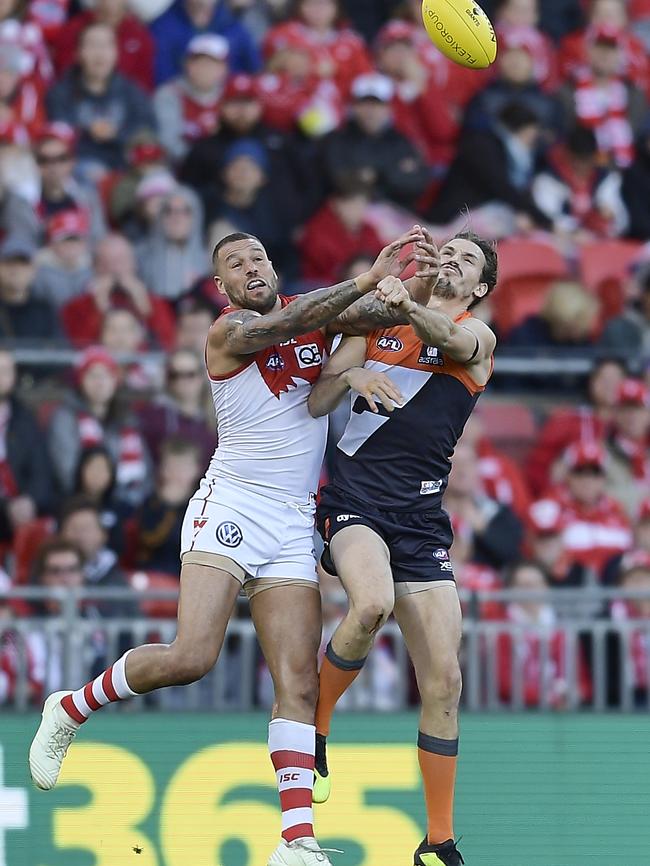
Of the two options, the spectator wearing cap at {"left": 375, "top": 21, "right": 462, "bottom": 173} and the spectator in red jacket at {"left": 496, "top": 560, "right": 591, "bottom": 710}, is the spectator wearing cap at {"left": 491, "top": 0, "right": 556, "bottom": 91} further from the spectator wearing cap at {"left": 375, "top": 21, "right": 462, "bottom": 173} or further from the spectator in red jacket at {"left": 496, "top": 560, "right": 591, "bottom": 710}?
the spectator in red jacket at {"left": 496, "top": 560, "right": 591, "bottom": 710}

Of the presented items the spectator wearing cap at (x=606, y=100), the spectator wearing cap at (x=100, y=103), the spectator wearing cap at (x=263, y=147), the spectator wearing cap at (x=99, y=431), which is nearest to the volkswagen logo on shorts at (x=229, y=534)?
the spectator wearing cap at (x=99, y=431)

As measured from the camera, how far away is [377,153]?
14539 millimetres

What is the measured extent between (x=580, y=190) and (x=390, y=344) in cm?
731

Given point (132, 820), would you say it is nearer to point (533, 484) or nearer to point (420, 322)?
point (420, 322)

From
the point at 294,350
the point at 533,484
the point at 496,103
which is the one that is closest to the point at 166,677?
the point at 294,350

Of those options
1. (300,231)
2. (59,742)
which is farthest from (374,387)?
(300,231)

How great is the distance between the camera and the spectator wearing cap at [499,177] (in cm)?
1446

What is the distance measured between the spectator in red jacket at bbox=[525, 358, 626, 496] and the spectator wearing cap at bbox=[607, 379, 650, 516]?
80 millimetres

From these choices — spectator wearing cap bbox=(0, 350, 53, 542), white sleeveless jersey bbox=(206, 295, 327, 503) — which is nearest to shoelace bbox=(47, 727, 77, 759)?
white sleeveless jersey bbox=(206, 295, 327, 503)

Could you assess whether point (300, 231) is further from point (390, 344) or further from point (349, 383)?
point (349, 383)

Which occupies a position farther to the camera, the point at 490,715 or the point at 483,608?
the point at 483,608

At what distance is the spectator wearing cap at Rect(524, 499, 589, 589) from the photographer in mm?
12109

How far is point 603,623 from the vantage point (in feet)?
35.4

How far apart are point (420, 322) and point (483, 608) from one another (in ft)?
13.2
